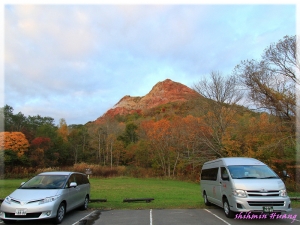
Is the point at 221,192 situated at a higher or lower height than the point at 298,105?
lower

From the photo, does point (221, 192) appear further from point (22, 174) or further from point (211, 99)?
point (22, 174)

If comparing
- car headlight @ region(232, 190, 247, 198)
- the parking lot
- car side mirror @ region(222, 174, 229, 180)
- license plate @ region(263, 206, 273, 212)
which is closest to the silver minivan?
the parking lot

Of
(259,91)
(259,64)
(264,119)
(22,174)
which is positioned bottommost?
(22,174)

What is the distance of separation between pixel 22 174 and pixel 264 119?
40427mm

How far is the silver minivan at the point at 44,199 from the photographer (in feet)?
24.4

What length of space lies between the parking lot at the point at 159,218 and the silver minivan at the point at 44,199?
1.87 ft

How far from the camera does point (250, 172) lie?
28.1 ft

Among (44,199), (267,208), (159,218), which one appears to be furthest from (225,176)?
(44,199)

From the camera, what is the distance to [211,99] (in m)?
33.4

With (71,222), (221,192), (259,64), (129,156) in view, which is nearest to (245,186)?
(221,192)

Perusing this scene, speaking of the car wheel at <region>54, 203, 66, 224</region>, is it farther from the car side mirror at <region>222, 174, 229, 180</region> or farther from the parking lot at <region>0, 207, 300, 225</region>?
the car side mirror at <region>222, 174, 229, 180</region>

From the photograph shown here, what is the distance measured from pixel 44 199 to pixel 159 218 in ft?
12.8

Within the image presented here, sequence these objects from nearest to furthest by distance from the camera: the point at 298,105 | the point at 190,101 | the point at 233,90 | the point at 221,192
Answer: the point at 221,192
the point at 298,105
the point at 233,90
the point at 190,101

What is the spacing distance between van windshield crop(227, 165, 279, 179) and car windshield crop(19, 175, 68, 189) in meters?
6.01
